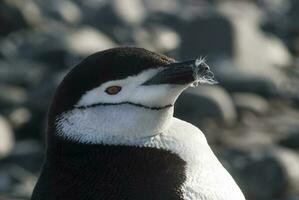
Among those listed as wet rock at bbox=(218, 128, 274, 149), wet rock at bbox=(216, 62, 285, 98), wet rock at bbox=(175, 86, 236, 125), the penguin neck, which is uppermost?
wet rock at bbox=(216, 62, 285, 98)

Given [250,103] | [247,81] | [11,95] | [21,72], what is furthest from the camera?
[21,72]

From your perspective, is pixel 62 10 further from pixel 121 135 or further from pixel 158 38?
pixel 121 135

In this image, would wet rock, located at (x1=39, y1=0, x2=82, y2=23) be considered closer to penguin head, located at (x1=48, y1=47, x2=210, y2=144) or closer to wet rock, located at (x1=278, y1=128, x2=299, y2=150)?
wet rock, located at (x1=278, y1=128, x2=299, y2=150)

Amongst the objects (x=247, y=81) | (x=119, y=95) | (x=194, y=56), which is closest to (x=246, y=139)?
(x=247, y=81)

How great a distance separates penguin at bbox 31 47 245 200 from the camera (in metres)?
4.22

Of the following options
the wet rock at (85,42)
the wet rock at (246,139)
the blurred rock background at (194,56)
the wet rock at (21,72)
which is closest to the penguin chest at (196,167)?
the blurred rock background at (194,56)

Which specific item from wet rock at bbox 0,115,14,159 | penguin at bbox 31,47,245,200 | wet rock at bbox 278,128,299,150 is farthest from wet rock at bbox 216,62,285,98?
penguin at bbox 31,47,245,200

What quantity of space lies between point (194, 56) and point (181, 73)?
39.2 ft

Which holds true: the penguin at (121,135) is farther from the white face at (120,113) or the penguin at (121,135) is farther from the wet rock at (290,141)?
the wet rock at (290,141)

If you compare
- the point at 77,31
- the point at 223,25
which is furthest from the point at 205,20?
the point at 77,31

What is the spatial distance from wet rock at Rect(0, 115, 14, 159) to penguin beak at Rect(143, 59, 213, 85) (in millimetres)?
7711

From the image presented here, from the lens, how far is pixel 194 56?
52.7 feet

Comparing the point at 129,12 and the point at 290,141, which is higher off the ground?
the point at 129,12

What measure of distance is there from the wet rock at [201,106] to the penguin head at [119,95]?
8.19m
